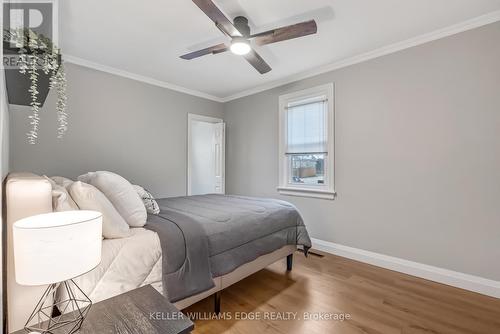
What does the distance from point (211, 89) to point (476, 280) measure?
4.27m

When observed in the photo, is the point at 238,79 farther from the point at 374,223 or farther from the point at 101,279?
the point at 101,279

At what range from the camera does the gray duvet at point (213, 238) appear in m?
1.61

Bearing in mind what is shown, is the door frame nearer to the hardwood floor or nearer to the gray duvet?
the gray duvet

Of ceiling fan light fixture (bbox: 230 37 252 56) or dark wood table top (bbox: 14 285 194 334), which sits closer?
dark wood table top (bbox: 14 285 194 334)

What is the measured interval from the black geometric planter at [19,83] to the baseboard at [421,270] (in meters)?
3.41

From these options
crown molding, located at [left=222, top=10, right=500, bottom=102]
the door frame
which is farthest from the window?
the door frame

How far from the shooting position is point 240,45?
2057 mm

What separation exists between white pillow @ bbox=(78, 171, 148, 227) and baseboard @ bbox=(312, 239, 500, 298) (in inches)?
101

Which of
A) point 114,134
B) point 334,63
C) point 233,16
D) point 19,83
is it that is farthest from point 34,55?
point 334,63

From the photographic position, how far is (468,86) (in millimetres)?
2307

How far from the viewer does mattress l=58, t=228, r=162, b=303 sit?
1.32 metres

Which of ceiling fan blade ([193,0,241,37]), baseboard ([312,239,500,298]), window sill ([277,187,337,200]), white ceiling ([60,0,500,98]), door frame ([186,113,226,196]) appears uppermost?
white ceiling ([60,0,500,98])

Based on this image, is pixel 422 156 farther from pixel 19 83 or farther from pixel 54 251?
pixel 19 83

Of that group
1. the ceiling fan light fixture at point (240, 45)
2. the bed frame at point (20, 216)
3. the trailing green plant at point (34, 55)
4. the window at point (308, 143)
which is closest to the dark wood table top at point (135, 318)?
the bed frame at point (20, 216)
